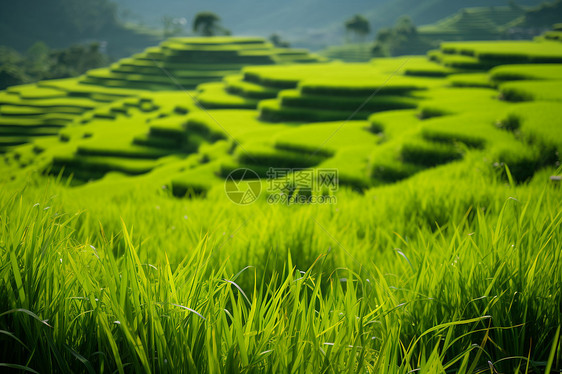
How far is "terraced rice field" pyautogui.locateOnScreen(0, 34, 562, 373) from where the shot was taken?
0.98m

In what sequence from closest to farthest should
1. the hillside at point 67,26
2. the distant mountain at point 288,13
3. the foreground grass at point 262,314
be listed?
the foreground grass at point 262,314 < the hillside at point 67,26 < the distant mountain at point 288,13

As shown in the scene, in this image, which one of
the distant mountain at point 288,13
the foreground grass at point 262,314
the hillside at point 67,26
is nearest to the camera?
the foreground grass at point 262,314

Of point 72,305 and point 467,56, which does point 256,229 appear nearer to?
point 72,305

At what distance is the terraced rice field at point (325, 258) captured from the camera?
98 cm

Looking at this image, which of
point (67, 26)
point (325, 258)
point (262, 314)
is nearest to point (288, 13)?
point (67, 26)

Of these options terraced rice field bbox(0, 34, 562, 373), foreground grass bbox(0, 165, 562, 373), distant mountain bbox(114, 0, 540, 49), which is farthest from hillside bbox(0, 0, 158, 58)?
foreground grass bbox(0, 165, 562, 373)

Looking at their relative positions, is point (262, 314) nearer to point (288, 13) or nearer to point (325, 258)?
point (325, 258)

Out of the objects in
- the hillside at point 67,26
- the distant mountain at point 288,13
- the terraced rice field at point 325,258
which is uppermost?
the distant mountain at point 288,13

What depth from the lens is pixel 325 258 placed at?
1565 mm

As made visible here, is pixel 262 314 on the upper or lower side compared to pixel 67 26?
lower

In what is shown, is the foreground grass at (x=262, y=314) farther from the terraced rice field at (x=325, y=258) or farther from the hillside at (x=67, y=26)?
the hillside at (x=67, y=26)

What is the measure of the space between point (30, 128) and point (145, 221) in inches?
873

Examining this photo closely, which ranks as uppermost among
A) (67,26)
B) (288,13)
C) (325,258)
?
(288,13)

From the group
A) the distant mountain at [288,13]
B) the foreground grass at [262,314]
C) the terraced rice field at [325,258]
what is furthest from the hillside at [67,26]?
the foreground grass at [262,314]
